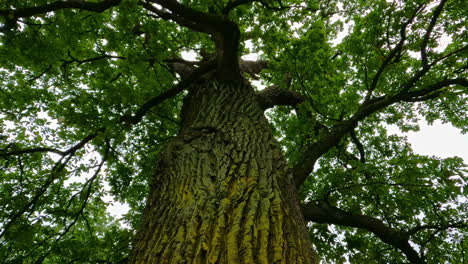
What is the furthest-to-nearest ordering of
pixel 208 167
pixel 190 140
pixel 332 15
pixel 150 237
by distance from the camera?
pixel 332 15, pixel 190 140, pixel 208 167, pixel 150 237

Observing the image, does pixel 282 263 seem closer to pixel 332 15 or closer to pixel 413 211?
pixel 413 211

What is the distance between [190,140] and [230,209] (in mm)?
1208

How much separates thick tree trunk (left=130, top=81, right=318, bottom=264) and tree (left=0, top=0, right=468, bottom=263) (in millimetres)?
11

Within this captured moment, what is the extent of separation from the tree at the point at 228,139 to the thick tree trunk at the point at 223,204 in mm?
11

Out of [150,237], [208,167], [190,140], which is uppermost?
[190,140]

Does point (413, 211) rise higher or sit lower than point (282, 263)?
higher

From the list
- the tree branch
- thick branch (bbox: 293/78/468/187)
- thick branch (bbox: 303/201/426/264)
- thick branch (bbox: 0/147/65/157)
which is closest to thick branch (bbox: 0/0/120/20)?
the tree branch

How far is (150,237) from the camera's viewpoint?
67.2 inches

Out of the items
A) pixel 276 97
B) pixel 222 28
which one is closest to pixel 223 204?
pixel 222 28

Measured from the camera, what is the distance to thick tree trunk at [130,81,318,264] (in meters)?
1.45

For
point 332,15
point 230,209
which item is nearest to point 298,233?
point 230,209

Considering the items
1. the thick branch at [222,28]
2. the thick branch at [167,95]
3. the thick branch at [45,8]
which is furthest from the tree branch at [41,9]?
the thick branch at [167,95]

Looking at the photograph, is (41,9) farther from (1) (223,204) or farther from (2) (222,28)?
(1) (223,204)

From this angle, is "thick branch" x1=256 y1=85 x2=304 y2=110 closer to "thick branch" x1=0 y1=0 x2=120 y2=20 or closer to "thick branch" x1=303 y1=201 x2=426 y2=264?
"thick branch" x1=303 y1=201 x2=426 y2=264
